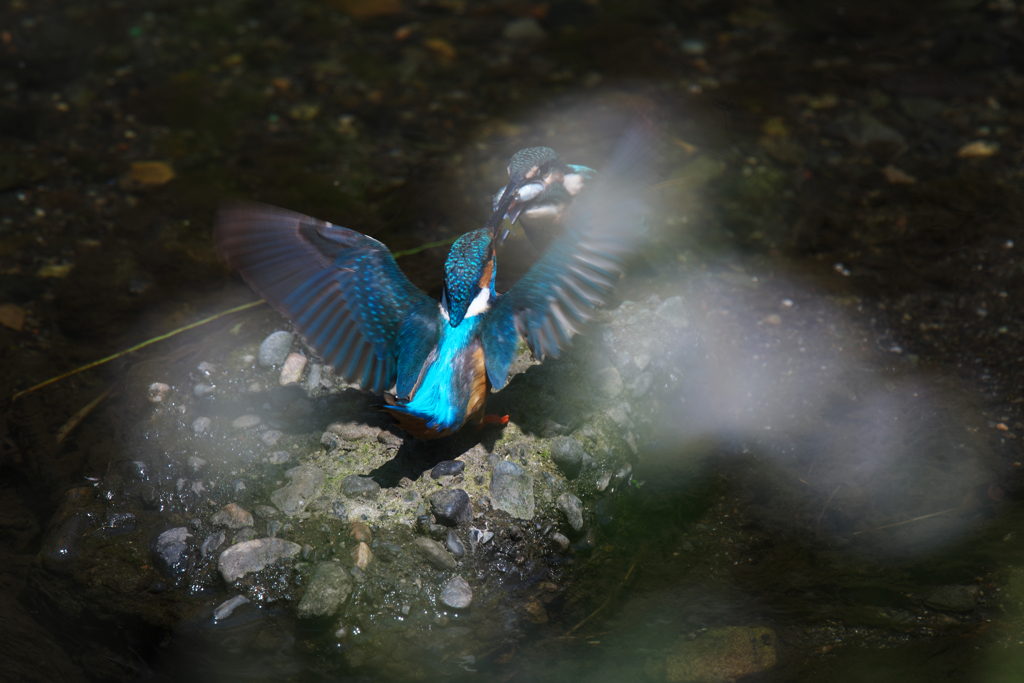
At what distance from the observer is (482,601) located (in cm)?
250

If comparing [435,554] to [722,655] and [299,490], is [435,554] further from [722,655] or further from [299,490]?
[722,655]

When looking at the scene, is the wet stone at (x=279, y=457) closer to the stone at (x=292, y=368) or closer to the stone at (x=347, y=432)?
the stone at (x=347, y=432)

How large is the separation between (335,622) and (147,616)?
61 centimetres

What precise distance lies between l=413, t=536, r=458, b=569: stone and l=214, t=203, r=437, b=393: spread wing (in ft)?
1.94

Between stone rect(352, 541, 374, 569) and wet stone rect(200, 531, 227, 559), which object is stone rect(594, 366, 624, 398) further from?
wet stone rect(200, 531, 227, 559)

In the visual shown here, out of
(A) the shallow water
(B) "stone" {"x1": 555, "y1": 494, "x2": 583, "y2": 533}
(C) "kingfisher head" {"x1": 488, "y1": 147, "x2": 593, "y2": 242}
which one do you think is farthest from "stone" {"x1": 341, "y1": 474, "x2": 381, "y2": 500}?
(C) "kingfisher head" {"x1": 488, "y1": 147, "x2": 593, "y2": 242}

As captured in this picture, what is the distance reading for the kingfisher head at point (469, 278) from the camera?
260 centimetres

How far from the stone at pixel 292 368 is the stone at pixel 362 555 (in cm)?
89

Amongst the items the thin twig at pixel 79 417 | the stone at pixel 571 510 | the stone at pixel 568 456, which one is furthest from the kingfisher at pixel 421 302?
the thin twig at pixel 79 417

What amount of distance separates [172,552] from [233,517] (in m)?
0.22

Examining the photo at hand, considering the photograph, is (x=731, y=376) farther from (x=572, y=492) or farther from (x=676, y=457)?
(x=572, y=492)

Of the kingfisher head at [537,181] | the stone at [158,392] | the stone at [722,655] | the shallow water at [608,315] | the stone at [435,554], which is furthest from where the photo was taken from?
the kingfisher head at [537,181]

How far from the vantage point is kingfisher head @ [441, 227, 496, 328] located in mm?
2604

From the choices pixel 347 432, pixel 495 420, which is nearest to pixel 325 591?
pixel 347 432
